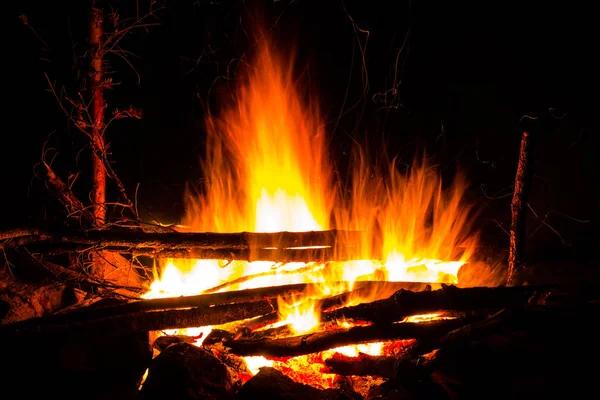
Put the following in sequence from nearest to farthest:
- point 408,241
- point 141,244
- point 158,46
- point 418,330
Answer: point 418,330
point 141,244
point 408,241
point 158,46

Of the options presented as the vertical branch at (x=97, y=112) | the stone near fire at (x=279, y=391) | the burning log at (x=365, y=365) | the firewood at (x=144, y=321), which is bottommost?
the stone near fire at (x=279, y=391)

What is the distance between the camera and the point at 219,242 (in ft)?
13.4

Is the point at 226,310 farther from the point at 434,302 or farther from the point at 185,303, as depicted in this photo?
the point at 434,302

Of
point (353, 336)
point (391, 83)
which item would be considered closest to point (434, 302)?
point (353, 336)

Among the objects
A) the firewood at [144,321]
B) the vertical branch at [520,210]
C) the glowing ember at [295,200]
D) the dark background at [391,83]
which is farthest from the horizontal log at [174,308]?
the dark background at [391,83]

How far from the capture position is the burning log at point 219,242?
13.4 feet

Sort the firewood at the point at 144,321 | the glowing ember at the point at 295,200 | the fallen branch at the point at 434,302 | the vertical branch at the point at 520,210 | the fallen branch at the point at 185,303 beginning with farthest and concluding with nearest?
the glowing ember at the point at 295,200 → the vertical branch at the point at 520,210 → the fallen branch at the point at 185,303 → the firewood at the point at 144,321 → the fallen branch at the point at 434,302

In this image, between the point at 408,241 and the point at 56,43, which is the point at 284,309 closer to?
the point at 408,241

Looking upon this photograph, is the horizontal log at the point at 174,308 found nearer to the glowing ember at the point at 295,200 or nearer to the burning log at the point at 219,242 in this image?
the burning log at the point at 219,242

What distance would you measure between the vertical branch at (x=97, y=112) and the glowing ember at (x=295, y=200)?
3.18ft

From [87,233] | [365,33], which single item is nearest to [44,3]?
[87,233]

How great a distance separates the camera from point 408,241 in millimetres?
4609

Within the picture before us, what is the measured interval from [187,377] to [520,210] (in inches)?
118

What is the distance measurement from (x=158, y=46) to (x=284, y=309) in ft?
12.3
